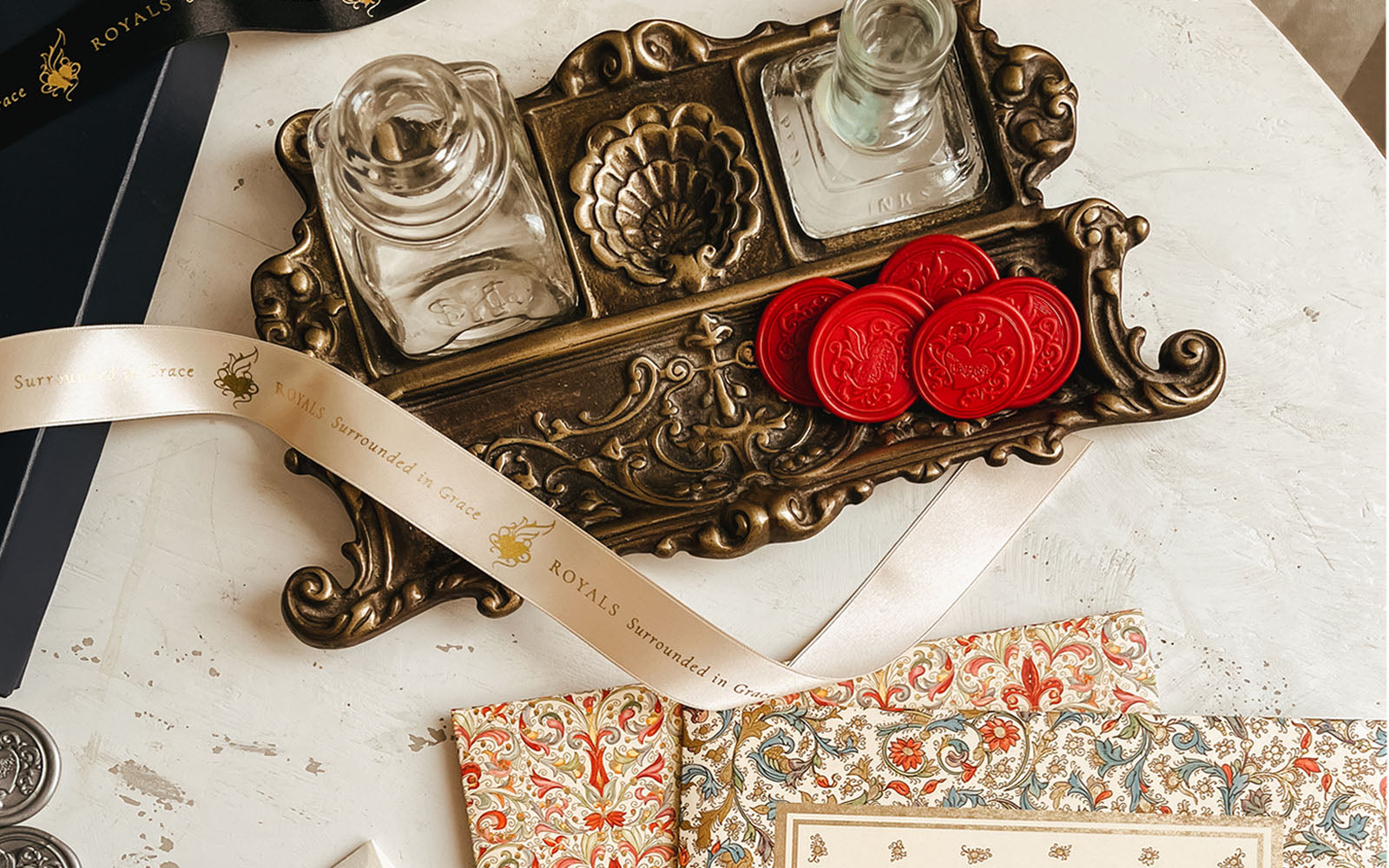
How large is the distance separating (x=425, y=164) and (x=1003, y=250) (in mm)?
387

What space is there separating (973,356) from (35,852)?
0.79 metres

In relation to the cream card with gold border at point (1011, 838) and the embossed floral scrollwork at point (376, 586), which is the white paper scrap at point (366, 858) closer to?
the embossed floral scrollwork at point (376, 586)

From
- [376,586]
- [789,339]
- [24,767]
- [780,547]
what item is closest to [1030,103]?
[789,339]

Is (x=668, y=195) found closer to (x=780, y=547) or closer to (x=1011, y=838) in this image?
(x=780, y=547)

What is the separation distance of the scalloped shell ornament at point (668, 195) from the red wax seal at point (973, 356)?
0.15 m

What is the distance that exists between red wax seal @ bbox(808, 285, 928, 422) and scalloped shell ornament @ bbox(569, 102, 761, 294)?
0.09 metres

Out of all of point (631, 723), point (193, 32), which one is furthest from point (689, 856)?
point (193, 32)

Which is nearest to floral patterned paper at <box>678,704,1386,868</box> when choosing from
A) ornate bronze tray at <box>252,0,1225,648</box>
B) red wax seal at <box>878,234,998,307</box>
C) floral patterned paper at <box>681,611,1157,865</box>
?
floral patterned paper at <box>681,611,1157,865</box>

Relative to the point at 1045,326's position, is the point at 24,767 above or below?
below

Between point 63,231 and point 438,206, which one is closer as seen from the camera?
point 438,206

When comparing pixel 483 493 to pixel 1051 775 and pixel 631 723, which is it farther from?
pixel 1051 775

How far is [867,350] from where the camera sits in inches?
27.8

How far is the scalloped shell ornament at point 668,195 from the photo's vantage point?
2.41 feet

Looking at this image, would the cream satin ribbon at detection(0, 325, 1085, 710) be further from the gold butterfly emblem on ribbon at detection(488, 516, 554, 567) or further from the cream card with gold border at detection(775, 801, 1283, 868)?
the cream card with gold border at detection(775, 801, 1283, 868)
